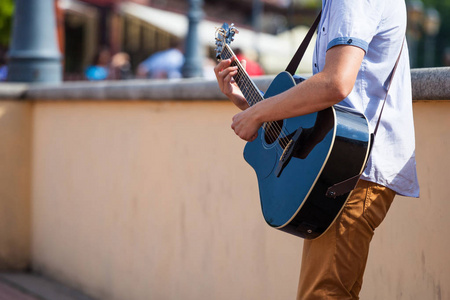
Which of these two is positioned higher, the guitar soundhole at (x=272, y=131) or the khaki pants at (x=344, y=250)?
the guitar soundhole at (x=272, y=131)

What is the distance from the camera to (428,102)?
2639mm

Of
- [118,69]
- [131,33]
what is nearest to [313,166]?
[118,69]

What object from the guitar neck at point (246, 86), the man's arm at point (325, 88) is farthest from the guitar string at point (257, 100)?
the man's arm at point (325, 88)

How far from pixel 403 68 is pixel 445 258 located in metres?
0.83

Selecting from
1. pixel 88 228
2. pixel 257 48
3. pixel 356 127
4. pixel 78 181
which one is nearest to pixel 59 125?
pixel 78 181

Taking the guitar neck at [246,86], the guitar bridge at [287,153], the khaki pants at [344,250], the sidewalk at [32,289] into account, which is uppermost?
the guitar neck at [246,86]

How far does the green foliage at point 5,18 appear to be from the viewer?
19.0m

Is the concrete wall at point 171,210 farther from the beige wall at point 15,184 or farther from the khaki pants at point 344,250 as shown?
the khaki pants at point 344,250

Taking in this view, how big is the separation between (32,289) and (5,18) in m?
15.6

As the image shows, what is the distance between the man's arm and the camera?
1.93 m

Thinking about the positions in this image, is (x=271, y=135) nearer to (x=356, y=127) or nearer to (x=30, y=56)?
(x=356, y=127)

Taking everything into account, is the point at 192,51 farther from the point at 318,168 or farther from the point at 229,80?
the point at 318,168

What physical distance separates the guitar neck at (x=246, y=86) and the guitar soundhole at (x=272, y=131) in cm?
13

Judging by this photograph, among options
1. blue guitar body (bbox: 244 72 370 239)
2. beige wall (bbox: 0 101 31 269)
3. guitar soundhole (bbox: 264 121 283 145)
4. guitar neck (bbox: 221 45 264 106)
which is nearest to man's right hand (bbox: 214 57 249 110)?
guitar neck (bbox: 221 45 264 106)
